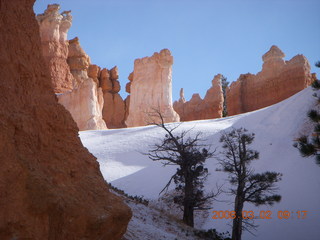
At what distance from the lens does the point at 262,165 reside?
17141 millimetres

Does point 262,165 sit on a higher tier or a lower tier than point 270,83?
lower

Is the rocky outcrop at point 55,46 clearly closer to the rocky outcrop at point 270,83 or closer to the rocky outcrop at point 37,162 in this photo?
the rocky outcrop at point 270,83

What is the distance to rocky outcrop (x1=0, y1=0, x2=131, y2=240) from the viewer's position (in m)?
3.39

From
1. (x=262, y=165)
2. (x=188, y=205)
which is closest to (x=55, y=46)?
(x=262, y=165)

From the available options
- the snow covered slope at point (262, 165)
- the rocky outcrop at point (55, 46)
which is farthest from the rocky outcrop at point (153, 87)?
the snow covered slope at point (262, 165)

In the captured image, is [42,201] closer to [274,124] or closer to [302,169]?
[302,169]

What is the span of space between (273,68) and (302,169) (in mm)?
23992

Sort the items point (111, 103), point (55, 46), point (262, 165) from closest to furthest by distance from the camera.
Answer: point (262, 165) → point (55, 46) → point (111, 103)

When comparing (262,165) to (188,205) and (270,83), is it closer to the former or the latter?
(188,205)

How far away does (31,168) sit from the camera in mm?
3627

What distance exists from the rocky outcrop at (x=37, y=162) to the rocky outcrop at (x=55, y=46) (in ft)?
112

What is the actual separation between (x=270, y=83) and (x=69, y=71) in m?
23.9

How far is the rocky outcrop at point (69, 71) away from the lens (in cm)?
3359
